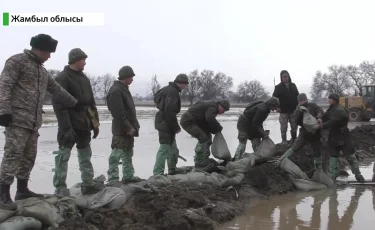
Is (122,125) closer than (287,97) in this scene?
Yes

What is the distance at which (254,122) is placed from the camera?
7.55 metres

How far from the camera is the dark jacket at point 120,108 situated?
5660 millimetres

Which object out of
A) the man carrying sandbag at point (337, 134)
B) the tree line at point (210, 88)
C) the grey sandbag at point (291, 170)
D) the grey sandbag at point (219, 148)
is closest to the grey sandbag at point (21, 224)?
the grey sandbag at point (219, 148)

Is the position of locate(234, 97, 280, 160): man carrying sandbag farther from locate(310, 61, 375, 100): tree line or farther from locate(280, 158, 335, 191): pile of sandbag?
locate(310, 61, 375, 100): tree line

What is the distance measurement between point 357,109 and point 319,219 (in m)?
23.7

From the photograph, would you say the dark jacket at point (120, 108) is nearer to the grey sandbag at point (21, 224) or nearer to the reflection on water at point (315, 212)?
the reflection on water at point (315, 212)

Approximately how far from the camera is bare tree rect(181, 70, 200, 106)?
87.4m

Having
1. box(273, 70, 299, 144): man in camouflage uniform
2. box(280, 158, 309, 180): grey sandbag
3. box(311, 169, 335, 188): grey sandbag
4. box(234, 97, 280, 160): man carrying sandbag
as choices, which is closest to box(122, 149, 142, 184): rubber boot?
box(234, 97, 280, 160): man carrying sandbag

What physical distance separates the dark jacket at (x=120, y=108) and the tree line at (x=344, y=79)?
80.9 m

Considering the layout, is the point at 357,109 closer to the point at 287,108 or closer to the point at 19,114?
the point at 287,108

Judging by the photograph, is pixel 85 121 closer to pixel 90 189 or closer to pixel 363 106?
pixel 90 189

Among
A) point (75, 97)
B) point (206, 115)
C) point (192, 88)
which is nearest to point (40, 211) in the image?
point (75, 97)

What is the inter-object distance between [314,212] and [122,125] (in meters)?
2.84

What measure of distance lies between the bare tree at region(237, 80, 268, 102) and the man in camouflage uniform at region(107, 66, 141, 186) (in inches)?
3773
